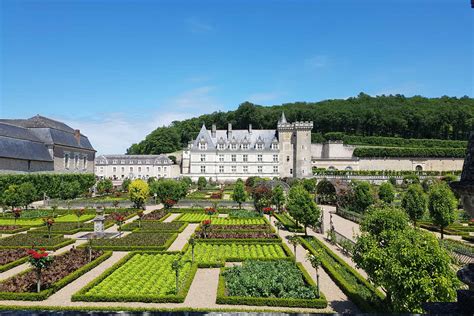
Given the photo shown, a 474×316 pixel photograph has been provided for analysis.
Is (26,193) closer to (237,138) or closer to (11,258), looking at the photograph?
(11,258)

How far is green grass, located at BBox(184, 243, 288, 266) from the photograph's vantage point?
52.2ft

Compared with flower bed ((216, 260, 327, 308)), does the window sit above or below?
above

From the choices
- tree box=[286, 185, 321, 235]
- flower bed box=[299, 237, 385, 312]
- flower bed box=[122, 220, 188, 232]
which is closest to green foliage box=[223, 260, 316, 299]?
flower bed box=[299, 237, 385, 312]

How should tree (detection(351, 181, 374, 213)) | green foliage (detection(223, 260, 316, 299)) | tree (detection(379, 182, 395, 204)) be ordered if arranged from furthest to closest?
tree (detection(379, 182, 395, 204)) < tree (detection(351, 181, 374, 213)) < green foliage (detection(223, 260, 316, 299))

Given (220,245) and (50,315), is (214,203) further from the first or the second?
(50,315)

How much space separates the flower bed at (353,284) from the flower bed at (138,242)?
8.37 m

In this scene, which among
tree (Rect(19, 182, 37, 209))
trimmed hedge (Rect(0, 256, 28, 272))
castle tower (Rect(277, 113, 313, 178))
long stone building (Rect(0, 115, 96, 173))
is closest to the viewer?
trimmed hedge (Rect(0, 256, 28, 272))

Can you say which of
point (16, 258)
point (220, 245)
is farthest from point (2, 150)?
point (220, 245)

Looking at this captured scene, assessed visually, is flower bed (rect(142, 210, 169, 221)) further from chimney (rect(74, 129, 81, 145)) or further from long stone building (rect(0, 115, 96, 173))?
chimney (rect(74, 129, 81, 145))

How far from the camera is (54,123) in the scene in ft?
173

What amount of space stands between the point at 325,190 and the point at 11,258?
31.2 meters

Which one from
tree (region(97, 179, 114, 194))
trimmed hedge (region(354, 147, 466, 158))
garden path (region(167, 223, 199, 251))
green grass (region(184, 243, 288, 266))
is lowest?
garden path (region(167, 223, 199, 251))

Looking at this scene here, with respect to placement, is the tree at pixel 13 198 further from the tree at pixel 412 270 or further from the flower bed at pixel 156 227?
the tree at pixel 412 270

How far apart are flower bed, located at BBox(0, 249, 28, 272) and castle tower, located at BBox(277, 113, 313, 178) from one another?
50443 mm
